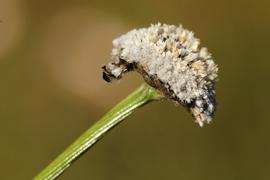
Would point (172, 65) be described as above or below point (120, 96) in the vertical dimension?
above

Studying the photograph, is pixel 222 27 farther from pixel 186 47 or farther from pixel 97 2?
pixel 186 47

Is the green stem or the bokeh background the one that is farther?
the bokeh background

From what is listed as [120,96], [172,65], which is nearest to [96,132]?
[172,65]

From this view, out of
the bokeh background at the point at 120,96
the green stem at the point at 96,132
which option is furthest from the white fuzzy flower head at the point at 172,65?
the bokeh background at the point at 120,96

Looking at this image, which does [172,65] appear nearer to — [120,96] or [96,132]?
A: [96,132]

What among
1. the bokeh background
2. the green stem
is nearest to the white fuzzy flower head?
the green stem

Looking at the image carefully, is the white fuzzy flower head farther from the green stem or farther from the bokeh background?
the bokeh background

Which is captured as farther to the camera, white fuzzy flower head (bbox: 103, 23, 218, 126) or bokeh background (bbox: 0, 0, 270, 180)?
bokeh background (bbox: 0, 0, 270, 180)
